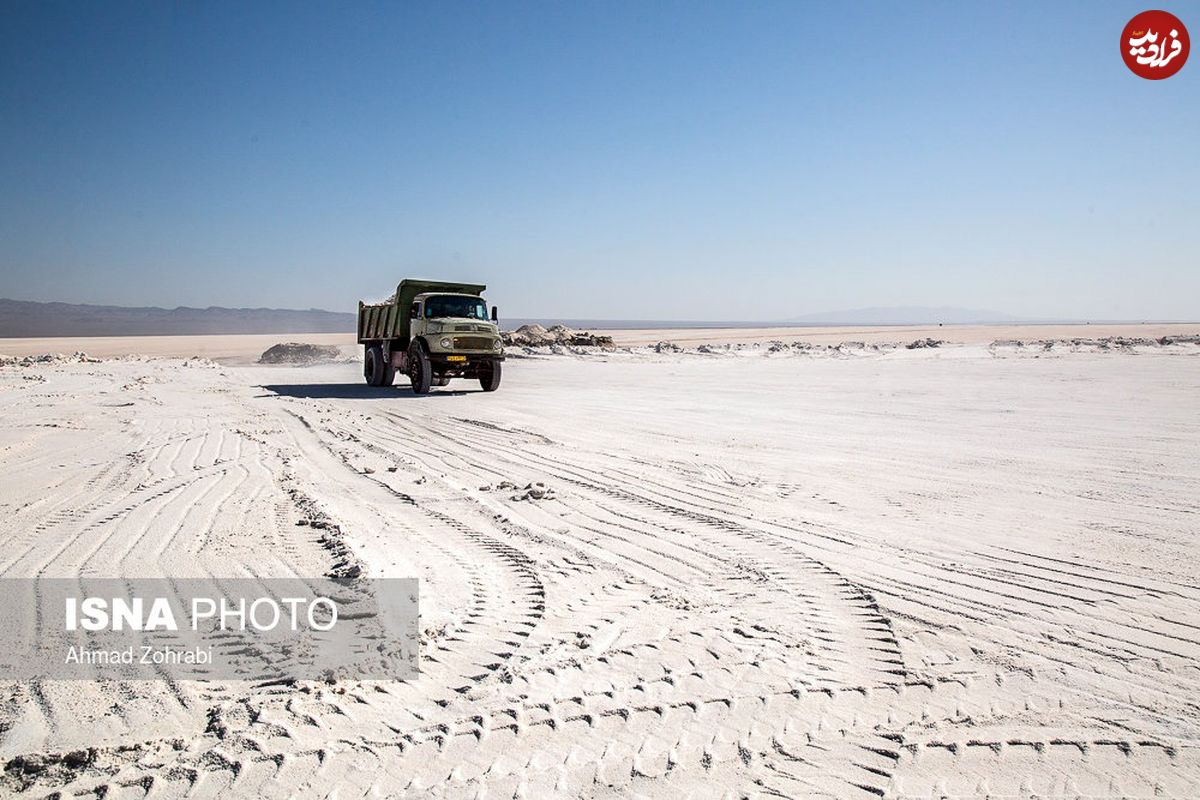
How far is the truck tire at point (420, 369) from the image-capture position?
761 inches

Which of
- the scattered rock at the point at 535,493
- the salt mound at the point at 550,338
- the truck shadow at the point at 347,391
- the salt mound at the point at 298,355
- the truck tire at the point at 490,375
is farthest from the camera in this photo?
the salt mound at the point at 298,355

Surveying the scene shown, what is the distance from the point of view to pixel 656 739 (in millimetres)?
3184

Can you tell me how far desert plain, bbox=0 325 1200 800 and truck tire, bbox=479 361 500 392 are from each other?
312 inches

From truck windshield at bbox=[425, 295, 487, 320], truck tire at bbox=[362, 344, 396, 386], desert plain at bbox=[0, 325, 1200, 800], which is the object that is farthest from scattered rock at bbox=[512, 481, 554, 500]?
truck tire at bbox=[362, 344, 396, 386]

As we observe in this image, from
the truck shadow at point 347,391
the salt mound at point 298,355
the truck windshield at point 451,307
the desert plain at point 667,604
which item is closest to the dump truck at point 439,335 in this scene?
the truck windshield at point 451,307

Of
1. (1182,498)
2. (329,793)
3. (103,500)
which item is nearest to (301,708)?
(329,793)

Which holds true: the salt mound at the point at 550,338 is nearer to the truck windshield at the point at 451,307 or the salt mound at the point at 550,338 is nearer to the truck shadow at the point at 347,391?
the truck shadow at the point at 347,391

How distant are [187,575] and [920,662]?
4.46 meters

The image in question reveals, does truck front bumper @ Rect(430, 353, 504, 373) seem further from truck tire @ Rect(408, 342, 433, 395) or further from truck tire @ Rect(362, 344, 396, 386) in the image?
truck tire @ Rect(362, 344, 396, 386)

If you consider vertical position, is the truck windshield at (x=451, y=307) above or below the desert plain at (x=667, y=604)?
above

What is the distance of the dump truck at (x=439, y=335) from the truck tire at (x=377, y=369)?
21cm

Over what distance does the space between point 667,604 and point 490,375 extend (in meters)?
15.9

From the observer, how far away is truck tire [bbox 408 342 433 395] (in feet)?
63.4

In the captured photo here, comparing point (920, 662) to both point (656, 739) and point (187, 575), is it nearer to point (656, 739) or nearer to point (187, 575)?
point (656, 739)
